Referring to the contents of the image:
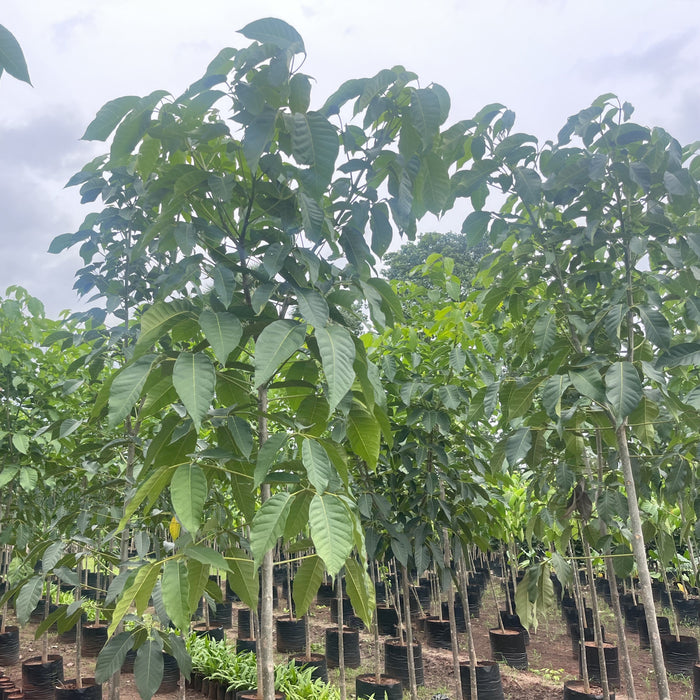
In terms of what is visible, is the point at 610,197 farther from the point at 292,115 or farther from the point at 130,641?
the point at 130,641

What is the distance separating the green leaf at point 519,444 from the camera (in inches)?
80.7

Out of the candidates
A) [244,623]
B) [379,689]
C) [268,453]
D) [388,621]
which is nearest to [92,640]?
[244,623]

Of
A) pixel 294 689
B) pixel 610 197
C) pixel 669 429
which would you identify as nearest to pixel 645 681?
pixel 294 689

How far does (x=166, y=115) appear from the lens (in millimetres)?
1597

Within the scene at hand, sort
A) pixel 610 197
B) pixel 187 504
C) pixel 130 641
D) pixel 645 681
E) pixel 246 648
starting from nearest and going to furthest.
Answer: pixel 187 504, pixel 130 641, pixel 610 197, pixel 645 681, pixel 246 648

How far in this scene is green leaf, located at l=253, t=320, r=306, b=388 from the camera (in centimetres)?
132

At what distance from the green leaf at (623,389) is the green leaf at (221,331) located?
1.08 metres

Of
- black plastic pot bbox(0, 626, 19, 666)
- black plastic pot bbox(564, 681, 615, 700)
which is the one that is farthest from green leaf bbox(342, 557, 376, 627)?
black plastic pot bbox(0, 626, 19, 666)

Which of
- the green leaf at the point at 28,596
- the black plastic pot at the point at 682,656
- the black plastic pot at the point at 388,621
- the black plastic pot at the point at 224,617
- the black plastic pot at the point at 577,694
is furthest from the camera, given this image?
the black plastic pot at the point at 224,617

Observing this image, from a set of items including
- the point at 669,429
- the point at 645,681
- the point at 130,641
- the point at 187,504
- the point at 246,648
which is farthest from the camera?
the point at 246,648

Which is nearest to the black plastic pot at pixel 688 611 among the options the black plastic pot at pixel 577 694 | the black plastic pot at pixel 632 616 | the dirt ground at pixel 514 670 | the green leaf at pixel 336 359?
the dirt ground at pixel 514 670

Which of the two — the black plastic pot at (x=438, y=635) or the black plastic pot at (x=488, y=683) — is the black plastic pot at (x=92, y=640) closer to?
the black plastic pot at (x=438, y=635)

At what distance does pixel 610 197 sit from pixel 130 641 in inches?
85.7

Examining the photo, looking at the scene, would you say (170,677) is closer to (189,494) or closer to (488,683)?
(488,683)
